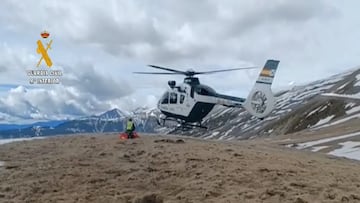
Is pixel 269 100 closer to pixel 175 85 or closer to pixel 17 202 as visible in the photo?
pixel 175 85

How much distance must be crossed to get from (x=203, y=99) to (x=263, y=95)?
5382 millimetres

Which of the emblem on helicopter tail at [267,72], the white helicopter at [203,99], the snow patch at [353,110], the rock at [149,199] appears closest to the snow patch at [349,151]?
the white helicopter at [203,99]

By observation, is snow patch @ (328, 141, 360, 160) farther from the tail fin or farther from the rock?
the rock

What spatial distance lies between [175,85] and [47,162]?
1979 cm

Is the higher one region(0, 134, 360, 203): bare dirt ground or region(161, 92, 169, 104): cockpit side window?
region(161, 92, 169, 104): cockpit side window

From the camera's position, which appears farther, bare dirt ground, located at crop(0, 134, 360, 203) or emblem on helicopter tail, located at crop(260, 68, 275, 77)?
emblem on helicopter tail, located at crop(260, 68, 275, 77)

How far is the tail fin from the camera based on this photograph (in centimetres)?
3791

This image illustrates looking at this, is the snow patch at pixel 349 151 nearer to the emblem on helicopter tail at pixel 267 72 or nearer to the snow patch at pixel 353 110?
the emblem on helicopter tail at pixel 267 72

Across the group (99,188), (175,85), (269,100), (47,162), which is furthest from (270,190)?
(175,85)

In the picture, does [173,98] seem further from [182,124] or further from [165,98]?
[182,124]

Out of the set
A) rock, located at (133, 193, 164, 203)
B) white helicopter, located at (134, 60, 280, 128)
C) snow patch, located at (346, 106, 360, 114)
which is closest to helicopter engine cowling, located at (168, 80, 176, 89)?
white helicopter, located at (134, 60, 280, 128)

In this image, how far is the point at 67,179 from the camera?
18.8 m

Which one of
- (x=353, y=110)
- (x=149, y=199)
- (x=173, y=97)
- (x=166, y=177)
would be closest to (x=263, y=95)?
(x=173, y=97)

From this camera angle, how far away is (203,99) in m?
38.8
